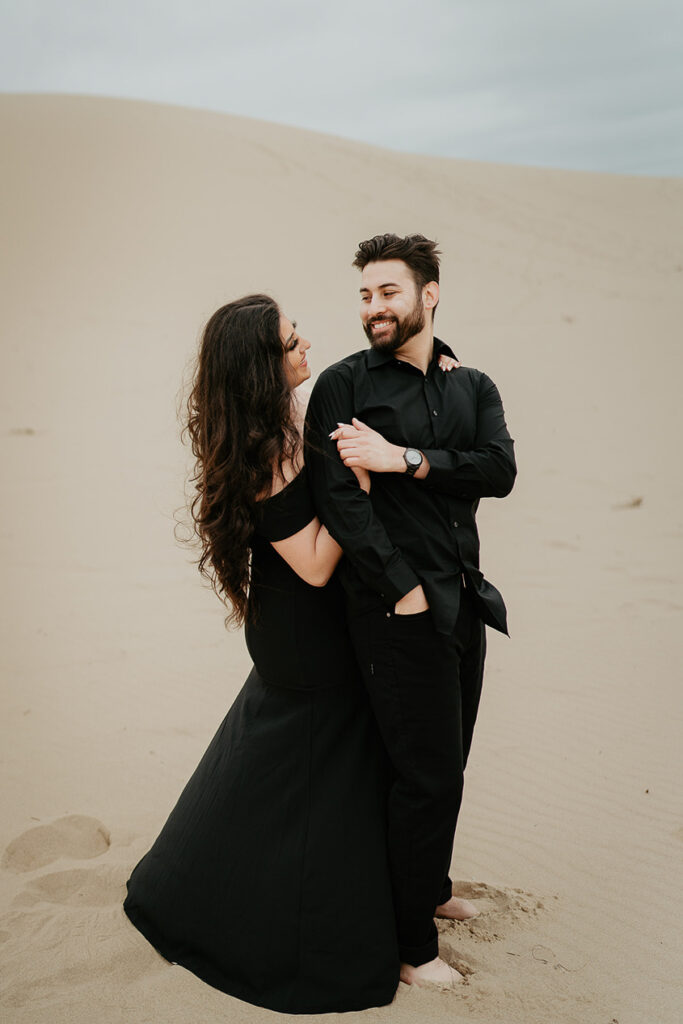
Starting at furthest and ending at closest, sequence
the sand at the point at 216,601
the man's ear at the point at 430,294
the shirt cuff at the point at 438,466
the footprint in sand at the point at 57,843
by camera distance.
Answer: the footprint in sand at the point at 57,843, the sand at the point at 216,601, the man's ear at the point at 430,294, the shirt cuff at the point at 438,466

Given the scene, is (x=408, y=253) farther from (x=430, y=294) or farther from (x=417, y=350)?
(x=417, y=350)

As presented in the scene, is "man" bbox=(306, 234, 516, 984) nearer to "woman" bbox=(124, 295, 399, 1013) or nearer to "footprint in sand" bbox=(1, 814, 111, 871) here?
"woman" bbox=(124, 295, 399, 1013)

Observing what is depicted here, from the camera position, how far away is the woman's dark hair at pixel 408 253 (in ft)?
9.27

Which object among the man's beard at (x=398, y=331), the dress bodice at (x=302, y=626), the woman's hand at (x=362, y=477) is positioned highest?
the man's beard at (x=398, y=331)

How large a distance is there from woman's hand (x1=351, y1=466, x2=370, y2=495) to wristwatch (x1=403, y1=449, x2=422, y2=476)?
0.38ft

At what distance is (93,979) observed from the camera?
281 centimetres

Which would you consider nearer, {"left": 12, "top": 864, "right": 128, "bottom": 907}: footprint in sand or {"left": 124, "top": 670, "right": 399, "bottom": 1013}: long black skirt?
{"left": 124, "top": 670, "right": 399, "bottom": 1013}: long black skirt

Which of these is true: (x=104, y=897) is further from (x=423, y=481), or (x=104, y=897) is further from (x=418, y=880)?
(x=423, y=481)

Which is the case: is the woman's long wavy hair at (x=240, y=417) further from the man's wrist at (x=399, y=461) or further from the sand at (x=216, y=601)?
the sand at (x=216, y=601)

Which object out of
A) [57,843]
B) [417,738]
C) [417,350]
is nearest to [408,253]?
[417,350]

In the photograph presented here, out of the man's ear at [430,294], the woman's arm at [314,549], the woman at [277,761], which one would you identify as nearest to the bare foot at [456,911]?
the woman at [277,761]

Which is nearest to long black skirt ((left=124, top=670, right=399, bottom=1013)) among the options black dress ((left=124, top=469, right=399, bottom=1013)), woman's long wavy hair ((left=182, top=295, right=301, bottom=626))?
black dress ((left=124, top=469, right=399, bottom=1013))

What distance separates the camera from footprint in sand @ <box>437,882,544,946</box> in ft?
10.4

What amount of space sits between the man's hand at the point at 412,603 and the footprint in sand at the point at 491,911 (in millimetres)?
1200
